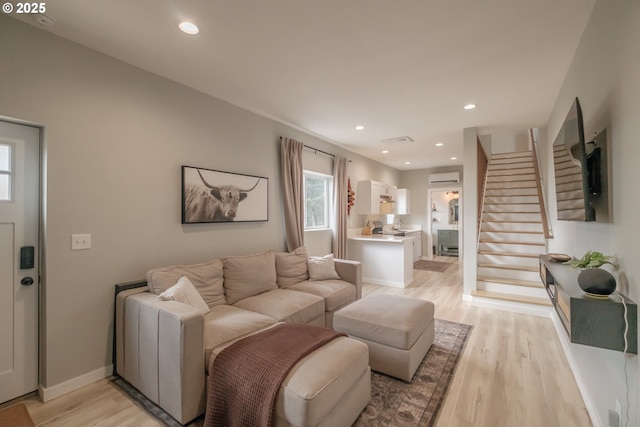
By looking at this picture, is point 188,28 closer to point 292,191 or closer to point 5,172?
point 5,172

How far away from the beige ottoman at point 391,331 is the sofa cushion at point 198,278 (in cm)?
115

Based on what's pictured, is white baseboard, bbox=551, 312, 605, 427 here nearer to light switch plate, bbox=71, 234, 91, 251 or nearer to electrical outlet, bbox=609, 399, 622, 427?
electrical outlet, bbox=609, 399, 622, 427

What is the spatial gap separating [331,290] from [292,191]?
153 centimetres

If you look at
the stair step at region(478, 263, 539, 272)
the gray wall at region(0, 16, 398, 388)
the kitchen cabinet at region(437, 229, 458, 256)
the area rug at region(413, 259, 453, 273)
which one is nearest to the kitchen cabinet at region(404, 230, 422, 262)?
the area rug at region(413, 259, 453, 273)

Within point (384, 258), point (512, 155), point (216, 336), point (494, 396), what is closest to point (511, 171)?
point (512, 155)

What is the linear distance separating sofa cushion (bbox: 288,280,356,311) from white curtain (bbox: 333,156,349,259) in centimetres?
148

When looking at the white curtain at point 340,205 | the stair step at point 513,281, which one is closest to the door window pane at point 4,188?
the white curtain at point 340,205

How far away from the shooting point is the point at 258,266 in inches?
120

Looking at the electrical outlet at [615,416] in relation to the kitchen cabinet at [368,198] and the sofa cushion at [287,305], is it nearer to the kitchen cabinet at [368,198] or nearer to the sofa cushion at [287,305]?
the sofa cushion at [287,305]

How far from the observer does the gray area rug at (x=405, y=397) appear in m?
1.82

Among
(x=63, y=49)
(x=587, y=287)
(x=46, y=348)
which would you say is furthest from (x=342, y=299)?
(x=63, y=49)

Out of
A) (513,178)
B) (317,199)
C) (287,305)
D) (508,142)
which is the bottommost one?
(287,305)

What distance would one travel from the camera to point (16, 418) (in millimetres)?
1431

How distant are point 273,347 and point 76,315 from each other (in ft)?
5.33
